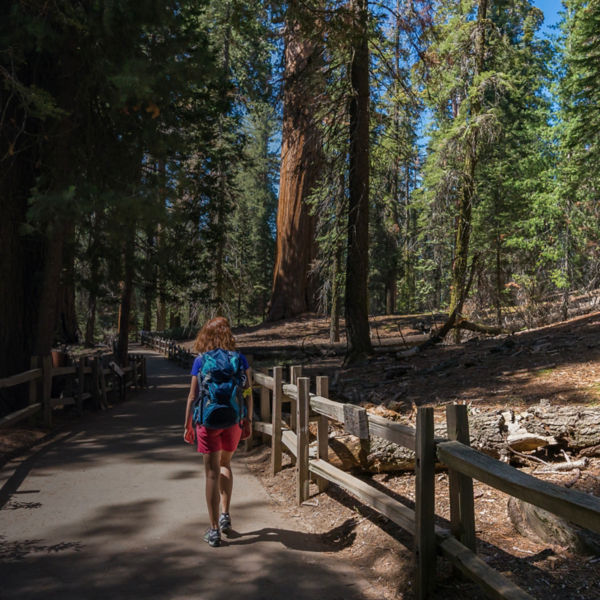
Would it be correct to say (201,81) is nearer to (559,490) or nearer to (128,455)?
(128,455)

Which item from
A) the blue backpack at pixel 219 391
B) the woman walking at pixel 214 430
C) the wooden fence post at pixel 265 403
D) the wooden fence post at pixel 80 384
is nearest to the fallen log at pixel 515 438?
the woman walking at pixel 214 430

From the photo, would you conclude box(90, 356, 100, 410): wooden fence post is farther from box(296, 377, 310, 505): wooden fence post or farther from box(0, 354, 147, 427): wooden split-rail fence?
box(296, 377, 310, 505): wooden fence post

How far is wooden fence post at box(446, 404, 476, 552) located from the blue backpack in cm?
190

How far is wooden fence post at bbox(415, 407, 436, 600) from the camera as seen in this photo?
12.2 ft

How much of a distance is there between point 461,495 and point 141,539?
2780 millimetres

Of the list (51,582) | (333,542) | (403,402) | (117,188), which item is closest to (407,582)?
(333,542)

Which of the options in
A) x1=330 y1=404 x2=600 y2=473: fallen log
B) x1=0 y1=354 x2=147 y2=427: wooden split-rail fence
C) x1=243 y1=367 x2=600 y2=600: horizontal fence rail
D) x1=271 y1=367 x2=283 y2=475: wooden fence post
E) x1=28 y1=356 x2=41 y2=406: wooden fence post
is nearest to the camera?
x1=243 y1=367 x2=600 y2=600: horizontal fence rail

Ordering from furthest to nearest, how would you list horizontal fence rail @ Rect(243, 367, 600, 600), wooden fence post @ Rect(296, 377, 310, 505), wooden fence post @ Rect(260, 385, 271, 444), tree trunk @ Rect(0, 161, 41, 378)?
tree trunk @ Rect(0, 161, 41, 378) < wooden fence post @ Rect(260, 385, 271, 444) < wooden fence post @ Rect(296, 377, 310, 505) < horizontal fence rail @ Rect(243, 367, 600, 600)

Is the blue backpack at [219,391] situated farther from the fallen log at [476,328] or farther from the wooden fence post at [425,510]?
the fallen log at [476,328]

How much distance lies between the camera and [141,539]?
4883 millimetres

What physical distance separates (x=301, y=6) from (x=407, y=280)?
28791mm

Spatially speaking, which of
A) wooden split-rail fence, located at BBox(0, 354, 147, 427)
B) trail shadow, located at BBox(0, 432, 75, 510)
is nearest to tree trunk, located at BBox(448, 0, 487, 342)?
wooden split-rail fence, located at BBox(0, 354, 147, 427)

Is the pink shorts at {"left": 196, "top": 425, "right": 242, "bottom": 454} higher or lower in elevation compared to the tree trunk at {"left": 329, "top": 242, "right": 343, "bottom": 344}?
lower

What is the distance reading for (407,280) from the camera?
38375 millimetres
